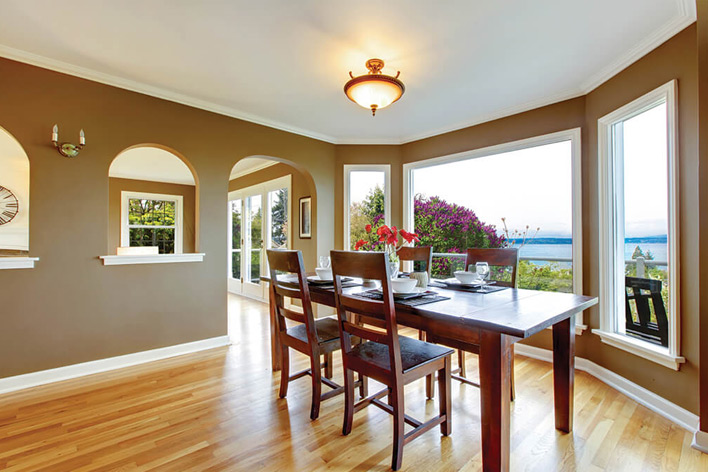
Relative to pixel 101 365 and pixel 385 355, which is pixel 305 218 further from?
pixel 385 355

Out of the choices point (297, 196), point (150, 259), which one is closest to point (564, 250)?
point (297, 196)

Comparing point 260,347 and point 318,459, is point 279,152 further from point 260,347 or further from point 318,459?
point 318,459

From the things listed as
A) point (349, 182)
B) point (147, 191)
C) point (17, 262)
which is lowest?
point (17, 262)

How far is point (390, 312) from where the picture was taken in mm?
1608

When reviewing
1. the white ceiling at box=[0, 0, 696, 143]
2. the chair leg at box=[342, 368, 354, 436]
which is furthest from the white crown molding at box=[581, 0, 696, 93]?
the chair leg at box=[342, 368, 354, 436]

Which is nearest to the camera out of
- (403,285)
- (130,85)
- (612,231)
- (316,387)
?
(403,285)

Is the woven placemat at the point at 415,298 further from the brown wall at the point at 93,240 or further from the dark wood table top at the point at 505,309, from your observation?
the brown wall at the point at 93,240

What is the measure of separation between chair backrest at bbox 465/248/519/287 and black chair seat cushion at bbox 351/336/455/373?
3.05ft

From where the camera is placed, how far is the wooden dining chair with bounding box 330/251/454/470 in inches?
63.3

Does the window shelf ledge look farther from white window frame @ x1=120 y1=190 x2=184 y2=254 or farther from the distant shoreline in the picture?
white window frame @ x1=120 y1=190 x2=184 y2=254

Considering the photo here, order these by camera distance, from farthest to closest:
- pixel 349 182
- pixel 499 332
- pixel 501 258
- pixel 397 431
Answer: pixel 349 182, pixel 501 258, pixel 397 431, pixel 499 332

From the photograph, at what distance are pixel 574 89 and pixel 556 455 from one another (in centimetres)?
295

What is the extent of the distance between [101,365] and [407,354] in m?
2.71

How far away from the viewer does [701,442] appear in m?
1.79
